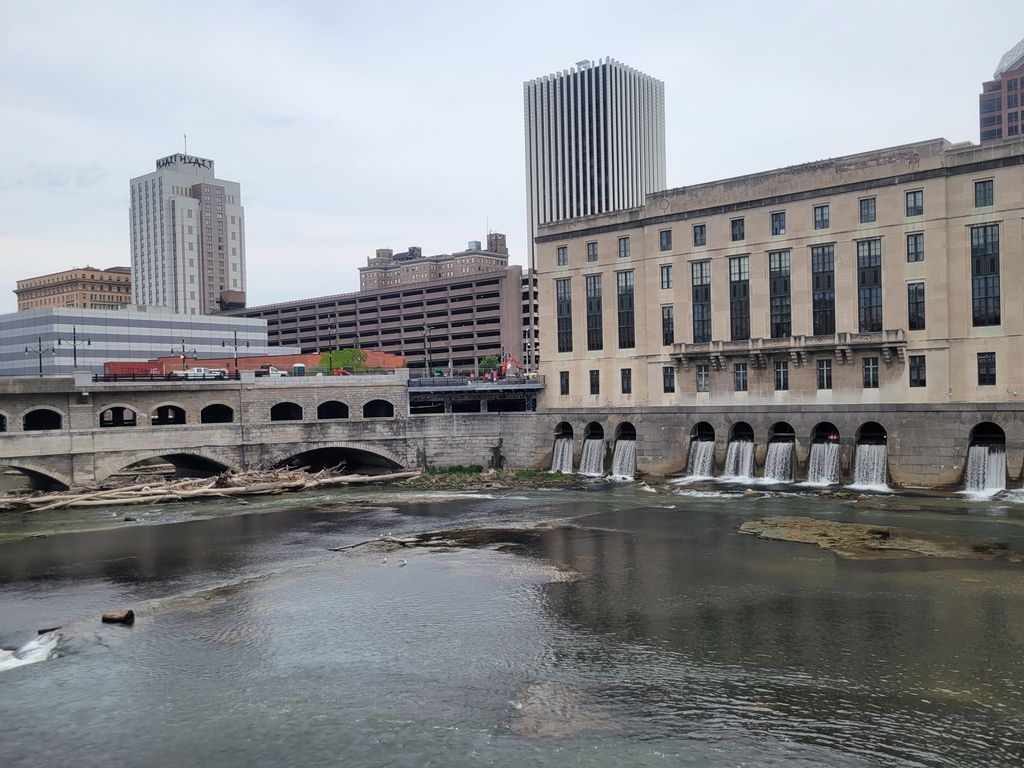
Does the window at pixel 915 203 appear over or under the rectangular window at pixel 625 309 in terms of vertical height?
over

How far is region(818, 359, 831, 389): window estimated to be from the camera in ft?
248

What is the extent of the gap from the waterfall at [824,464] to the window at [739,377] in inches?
370

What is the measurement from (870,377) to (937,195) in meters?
15.8

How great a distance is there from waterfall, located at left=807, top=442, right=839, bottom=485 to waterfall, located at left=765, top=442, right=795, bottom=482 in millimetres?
1733

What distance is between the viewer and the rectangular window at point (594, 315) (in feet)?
295

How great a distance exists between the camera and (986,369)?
6819cm

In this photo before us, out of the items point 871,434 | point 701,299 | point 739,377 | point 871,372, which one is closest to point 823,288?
point 871,372

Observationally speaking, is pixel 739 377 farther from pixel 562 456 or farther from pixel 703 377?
pixel 562 456

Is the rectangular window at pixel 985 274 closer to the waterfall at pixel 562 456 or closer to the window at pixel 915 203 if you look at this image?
the window at pixel 915 203

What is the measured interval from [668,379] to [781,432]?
1201 centimetres

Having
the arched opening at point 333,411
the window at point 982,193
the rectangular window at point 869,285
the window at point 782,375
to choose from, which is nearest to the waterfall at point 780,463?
the window at point 782,375

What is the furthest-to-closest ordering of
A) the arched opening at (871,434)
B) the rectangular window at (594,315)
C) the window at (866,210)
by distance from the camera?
the rectangular window at (594,315) < the arched opening at (871,434) < the window at (866,210)

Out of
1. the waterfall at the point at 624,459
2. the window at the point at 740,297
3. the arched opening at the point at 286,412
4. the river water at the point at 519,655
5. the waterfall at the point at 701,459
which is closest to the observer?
the river water at the point at 519,655

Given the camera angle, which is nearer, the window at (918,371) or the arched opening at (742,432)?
the window at (918,371)
